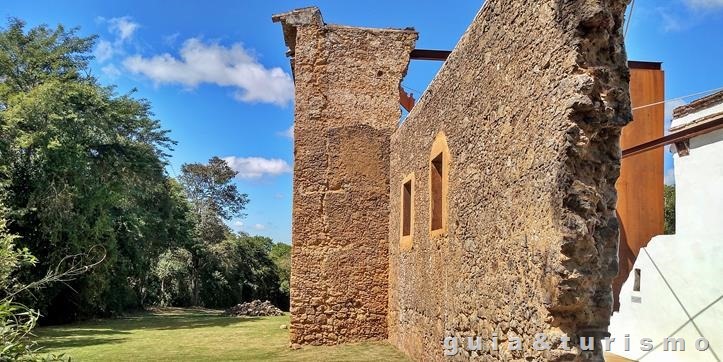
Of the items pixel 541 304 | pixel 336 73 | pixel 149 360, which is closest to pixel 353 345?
pixel 149 360

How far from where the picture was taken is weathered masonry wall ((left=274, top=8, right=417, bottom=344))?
35.6 ft

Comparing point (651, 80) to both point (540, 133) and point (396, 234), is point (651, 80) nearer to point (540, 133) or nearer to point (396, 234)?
point (396, 234)

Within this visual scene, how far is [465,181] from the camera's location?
20.4 ft

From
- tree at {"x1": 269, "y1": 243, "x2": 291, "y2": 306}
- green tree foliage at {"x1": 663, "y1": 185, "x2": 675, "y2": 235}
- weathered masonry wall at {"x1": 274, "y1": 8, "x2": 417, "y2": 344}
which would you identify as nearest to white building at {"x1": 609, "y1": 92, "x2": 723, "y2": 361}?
weathered masonry wall at {"x1": 274, "y1": 8, "x2": 417, "y2": 344}

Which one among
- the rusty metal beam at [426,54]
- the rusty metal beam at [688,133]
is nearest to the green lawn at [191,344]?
the rusty metal beam at [688,133]

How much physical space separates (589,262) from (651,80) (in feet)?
25.7

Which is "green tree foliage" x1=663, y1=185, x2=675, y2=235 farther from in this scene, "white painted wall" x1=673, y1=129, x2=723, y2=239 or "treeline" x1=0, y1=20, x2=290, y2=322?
"treeline" x1=0, y1=20, x2=290, y2=322

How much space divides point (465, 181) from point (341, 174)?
507 centimetres

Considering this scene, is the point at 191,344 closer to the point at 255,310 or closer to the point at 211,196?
the point at 255,310

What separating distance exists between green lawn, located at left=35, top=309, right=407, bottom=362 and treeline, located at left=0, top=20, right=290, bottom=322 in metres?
1.64

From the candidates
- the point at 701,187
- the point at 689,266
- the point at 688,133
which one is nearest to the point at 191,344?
the point at 689,266

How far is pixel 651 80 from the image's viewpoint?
10555 mm

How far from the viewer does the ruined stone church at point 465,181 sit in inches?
158

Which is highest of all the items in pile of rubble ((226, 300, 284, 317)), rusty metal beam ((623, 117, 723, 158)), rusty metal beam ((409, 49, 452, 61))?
rusty metal beam ((409, 49, 452, 61))
